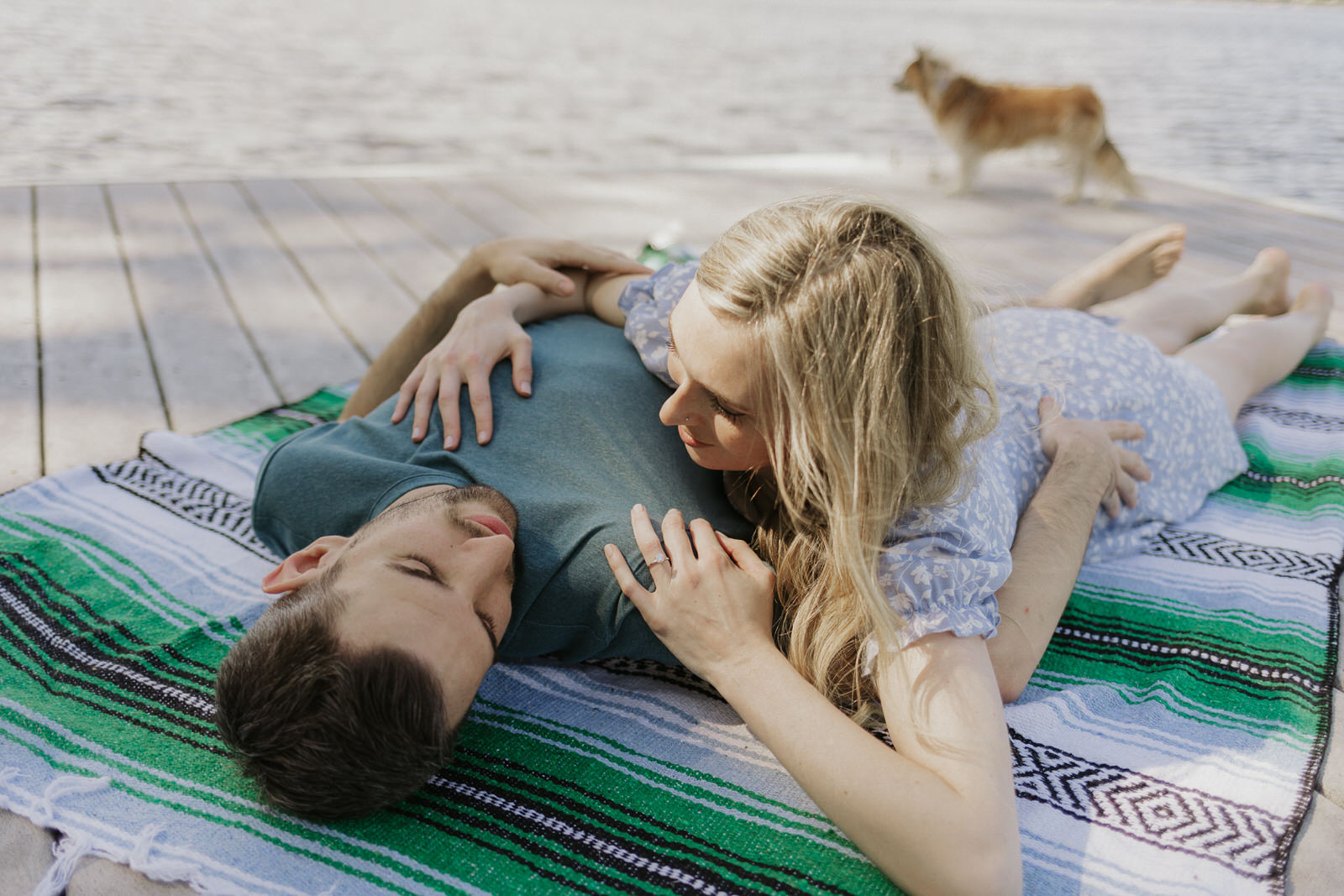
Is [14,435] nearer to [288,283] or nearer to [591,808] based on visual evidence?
[288,283]

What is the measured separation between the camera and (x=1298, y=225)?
4.37m

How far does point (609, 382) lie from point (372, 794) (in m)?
0.82

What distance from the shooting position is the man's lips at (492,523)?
146 cm

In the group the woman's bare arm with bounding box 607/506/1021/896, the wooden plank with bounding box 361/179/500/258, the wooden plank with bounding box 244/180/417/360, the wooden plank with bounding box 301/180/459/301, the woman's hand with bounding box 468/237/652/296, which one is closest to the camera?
the woman's bare arm with bounding box 607/506/1021/896

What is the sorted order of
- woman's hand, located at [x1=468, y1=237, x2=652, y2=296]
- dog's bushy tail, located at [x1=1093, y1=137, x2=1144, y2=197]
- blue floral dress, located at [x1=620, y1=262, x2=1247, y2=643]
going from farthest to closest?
dog's bushy tail, located at [x1=1093, y1=137, x2=1144, y2=197], woman's hand, located at [x1=468, y1=237, x2=652, y2=296], blue floral dress, located at [x1=620, y1=262, x2=1247, y2=643]

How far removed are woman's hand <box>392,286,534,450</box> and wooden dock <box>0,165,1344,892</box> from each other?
0.79 meters

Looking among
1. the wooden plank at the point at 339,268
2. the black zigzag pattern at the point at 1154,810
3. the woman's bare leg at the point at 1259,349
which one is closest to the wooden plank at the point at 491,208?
the wooden plank at the point at 339,268

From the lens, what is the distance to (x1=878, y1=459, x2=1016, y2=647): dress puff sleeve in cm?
125

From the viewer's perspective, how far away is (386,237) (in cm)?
366

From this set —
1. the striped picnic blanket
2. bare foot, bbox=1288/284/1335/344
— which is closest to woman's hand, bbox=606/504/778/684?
the striped picnic blanket

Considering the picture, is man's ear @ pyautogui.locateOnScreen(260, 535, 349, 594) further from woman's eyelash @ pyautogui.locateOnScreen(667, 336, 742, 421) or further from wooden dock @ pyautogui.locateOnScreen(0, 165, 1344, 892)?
wooden dock @ pyautogui.locateOnScreen(0, 165, 1344, 892)

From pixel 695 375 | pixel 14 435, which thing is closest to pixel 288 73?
pixel 14 435

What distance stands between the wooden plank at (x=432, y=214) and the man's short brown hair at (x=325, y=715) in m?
2.46

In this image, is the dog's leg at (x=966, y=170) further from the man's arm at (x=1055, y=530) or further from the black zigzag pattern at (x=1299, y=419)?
the man's arm at (x=1055, y=530)
